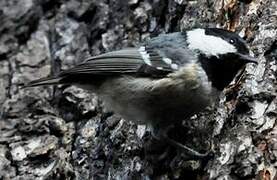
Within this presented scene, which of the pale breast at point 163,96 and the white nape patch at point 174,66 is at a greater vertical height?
the white nape patch at point 174,66

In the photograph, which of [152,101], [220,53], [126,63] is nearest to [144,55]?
[126,63]

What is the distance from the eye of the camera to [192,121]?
291 centimetres

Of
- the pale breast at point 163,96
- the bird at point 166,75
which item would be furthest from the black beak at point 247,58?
the pale breast at point 163,96

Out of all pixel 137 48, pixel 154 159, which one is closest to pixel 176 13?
pixel 137 48

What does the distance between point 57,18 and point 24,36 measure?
0.21 meters

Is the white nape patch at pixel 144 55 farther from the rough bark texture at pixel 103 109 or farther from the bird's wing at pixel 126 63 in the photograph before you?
Answer: the rough bark texture at pixel 103 109

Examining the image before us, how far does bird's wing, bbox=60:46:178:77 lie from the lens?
2879 mm

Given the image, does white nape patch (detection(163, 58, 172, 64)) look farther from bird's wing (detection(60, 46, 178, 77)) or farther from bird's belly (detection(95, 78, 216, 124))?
bird's belly (detection(95, 78, 216, 124))

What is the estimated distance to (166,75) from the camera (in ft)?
9.20

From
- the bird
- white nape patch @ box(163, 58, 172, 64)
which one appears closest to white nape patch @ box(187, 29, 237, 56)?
the bird

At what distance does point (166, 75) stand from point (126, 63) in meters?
0.21

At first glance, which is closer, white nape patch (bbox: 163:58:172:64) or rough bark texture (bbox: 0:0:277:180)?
rough bark texture (bbox: 0:0:277:180)

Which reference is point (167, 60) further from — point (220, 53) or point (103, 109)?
point (103, 109)

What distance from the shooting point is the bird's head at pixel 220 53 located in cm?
272
